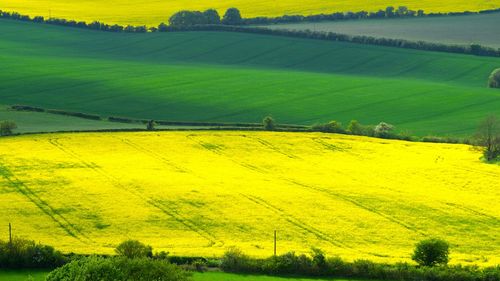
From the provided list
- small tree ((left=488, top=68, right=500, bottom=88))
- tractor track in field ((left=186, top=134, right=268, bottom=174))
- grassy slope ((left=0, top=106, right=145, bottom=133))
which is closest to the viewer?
tractor track in field ((left=186, top=134, right=268, bottom=174))

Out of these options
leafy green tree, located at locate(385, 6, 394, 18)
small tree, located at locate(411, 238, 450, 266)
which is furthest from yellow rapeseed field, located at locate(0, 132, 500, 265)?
leafy green tree, located at locate(385, 6, 394, 18)

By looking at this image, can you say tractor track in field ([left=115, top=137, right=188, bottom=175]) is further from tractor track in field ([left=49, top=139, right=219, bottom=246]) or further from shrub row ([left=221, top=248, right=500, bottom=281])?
shrub row ([left=221, top=248, right=500, bottom=281])

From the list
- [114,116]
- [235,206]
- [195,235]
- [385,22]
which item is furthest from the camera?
[385,22]

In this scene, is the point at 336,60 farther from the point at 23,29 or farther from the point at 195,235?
the point at 195,235

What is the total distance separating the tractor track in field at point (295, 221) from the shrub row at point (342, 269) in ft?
18.4

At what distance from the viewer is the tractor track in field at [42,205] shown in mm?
59525

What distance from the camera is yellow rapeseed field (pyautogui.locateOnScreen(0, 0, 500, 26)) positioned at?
168 metres

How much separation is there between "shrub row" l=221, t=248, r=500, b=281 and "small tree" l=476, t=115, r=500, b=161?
30884 mm

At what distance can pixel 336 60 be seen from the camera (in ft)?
443

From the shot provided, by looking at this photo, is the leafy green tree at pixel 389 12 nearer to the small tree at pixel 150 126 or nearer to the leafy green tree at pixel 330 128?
the leafy green tree at pixel 330 128

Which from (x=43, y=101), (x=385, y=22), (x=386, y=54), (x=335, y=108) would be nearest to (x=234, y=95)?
(x=335, y=108)

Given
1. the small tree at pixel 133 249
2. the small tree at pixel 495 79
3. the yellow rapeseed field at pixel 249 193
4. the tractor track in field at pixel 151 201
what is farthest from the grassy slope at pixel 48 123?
the small tree at pixel 133 249

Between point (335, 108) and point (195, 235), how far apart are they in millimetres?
51485

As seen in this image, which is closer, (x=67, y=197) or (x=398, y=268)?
(x=398, y=268)
